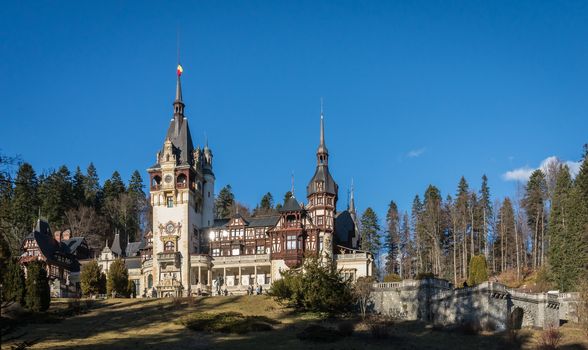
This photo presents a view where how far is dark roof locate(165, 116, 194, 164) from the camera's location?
8362 cm

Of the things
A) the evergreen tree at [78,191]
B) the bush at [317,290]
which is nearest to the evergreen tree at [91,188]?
the evergreen tree at [78,191]

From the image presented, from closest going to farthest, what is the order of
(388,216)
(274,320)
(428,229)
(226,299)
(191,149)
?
(274,320) < (226,299) < (191,149) < (428,229) < (388,216)

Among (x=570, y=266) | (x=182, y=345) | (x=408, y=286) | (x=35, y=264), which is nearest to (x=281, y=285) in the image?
(x=408, y=286)

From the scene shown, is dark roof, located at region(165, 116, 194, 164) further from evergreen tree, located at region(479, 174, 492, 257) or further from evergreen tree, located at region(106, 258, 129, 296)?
evergreen tree, located at region(479, 174, 492, 257)

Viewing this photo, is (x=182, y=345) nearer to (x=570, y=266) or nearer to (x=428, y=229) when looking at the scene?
(x=570, y=266)

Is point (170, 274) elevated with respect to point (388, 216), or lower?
lower

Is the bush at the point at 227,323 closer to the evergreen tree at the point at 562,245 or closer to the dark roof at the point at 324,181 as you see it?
the dark roof at the point at 324,181

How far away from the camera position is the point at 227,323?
51.5 meters

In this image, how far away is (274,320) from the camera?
54812 mm

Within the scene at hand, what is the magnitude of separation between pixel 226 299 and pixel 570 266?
110ft

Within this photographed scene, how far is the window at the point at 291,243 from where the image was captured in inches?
3076

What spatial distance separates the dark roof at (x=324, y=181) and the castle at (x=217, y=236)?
44mm

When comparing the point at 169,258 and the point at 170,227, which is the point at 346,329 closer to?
the point at 169,258

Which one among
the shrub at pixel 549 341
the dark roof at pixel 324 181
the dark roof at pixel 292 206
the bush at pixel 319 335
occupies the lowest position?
the shrub at pixel 549 341
